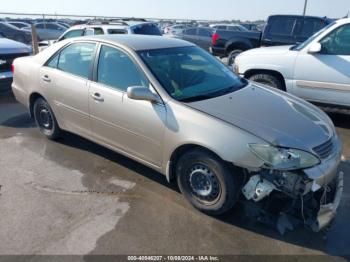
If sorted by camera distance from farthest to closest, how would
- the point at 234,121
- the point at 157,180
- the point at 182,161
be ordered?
the point at 157,180 < the point at 182,161 < the point at 234,121

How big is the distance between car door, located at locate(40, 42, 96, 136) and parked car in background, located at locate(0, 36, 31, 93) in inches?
117

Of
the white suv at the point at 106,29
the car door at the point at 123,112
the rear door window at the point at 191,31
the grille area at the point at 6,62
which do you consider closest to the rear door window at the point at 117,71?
the car door at the point at 123,112

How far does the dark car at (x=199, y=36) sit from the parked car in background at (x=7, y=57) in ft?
39.2

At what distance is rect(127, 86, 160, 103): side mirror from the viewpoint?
11.2ft

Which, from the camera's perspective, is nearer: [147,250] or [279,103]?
[147,250]

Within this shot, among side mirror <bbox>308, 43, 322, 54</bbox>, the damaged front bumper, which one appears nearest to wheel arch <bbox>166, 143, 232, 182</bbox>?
the damaged front bumper

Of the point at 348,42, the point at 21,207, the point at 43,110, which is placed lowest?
the point at 21,207

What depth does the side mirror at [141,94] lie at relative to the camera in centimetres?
343

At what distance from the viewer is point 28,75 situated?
16.8 feet

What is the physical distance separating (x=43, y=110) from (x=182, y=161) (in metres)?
2.73

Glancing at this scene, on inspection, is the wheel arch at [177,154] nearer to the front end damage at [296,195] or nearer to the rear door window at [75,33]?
the front end damage at [296,195]

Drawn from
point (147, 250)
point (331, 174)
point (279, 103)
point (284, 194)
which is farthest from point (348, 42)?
point (147, 250)

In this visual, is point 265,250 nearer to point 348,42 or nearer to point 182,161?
point 182,161

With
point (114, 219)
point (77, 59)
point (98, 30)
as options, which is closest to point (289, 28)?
point (98, 30)
